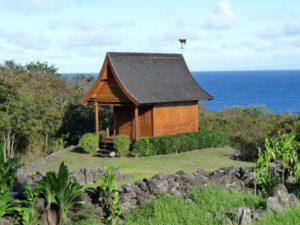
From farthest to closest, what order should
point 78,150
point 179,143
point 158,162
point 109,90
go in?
point 78,150 → point 109,90 → point 179,143 → point 158,162

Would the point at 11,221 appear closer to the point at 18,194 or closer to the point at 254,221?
the point at 18,194

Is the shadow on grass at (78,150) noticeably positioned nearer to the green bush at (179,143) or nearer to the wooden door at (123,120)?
the wooden door at (123,120)

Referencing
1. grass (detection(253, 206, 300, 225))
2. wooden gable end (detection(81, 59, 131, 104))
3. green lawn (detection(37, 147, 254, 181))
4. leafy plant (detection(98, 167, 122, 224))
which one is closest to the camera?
grass (detection(253, 206, 300, 225))

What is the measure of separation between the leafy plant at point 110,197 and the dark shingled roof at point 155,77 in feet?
45.3

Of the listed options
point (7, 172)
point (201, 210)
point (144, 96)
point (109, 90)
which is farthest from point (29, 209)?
point (109, 90)

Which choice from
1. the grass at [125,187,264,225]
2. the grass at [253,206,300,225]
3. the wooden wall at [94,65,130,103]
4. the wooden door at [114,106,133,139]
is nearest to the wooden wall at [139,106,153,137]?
the wooden door at [114,106,133,139]

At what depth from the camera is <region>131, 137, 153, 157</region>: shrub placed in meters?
24.8

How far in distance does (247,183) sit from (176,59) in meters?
17.6

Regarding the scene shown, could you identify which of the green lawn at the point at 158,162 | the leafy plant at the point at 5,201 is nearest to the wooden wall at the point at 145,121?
the green lawn at the point at 158,162

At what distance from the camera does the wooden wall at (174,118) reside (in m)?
26.3

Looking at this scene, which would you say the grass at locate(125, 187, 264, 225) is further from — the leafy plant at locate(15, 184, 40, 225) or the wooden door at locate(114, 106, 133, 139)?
the wooden door at locate(114, 106, 133, 139)

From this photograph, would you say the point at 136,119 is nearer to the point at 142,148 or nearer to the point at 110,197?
the point at 142,148

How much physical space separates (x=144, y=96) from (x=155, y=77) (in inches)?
106

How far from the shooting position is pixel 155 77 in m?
27.7
